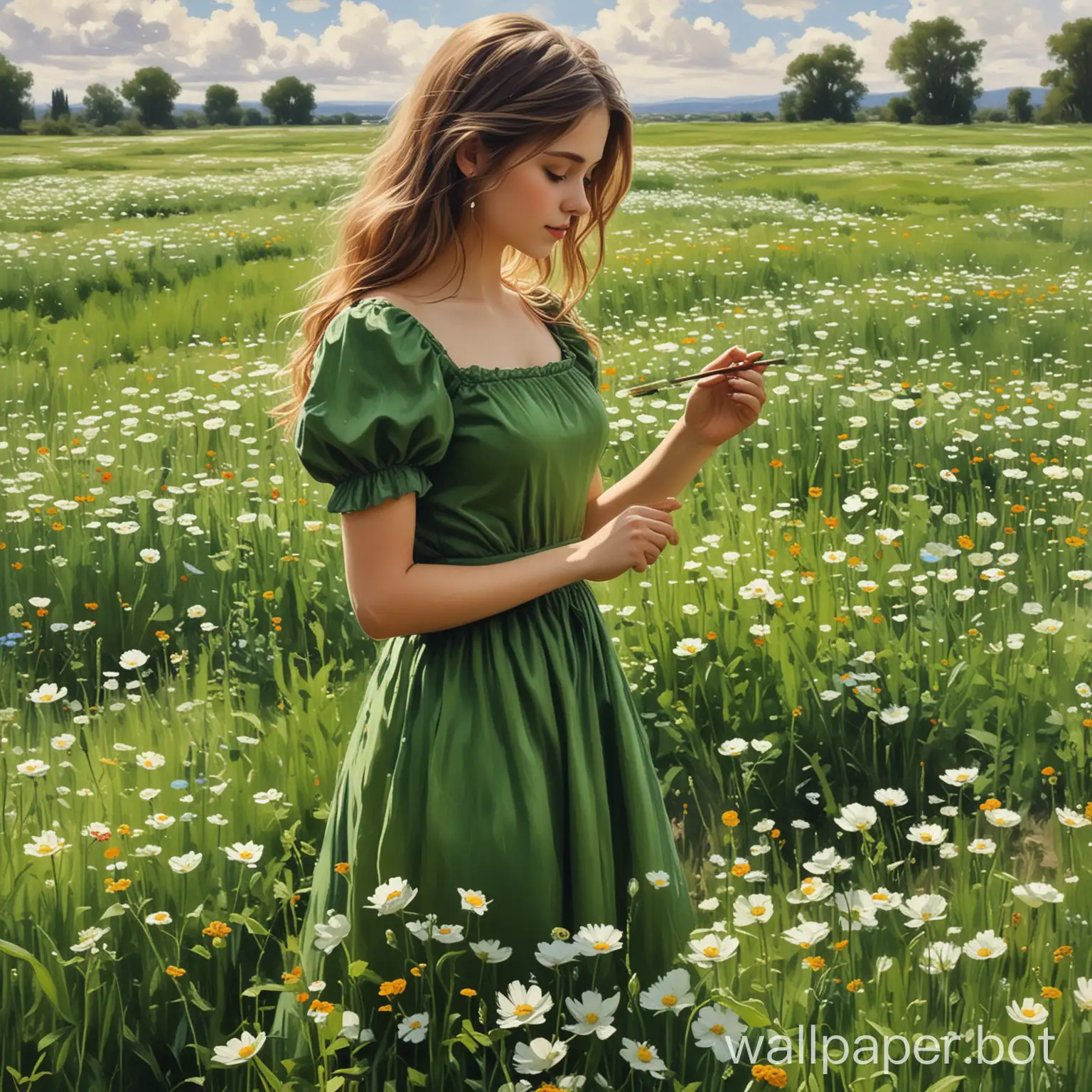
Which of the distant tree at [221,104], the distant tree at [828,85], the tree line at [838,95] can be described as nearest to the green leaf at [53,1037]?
the tree line at [838,95]

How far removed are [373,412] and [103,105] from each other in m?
15.4

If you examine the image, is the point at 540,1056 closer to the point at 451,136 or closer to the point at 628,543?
the point at 628,543

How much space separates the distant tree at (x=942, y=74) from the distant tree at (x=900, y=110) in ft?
0.93

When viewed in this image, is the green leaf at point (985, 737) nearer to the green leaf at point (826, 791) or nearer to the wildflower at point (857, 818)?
the green leaf at point (826, 791)

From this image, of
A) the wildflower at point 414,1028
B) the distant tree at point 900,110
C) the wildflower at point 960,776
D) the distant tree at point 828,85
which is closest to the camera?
the wildflower at point 414,1028

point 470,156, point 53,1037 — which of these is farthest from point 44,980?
point 470,156

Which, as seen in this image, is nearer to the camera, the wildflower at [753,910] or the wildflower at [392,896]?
the wildflower at [392,896]

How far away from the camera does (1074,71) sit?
18.7 metres

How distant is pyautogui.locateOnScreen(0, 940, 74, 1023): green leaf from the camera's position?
1727mm

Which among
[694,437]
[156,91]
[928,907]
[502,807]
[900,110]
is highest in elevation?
[900,110]

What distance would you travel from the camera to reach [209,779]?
2.87 metres

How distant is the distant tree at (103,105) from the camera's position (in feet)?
47.3

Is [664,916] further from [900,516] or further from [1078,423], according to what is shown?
[1078,423]

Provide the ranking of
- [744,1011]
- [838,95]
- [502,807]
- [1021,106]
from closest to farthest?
[744,1011] → [502,807] → [1021,106] → [838,95]
